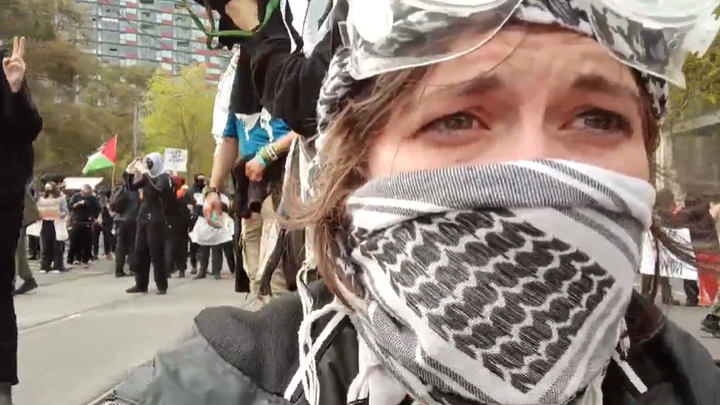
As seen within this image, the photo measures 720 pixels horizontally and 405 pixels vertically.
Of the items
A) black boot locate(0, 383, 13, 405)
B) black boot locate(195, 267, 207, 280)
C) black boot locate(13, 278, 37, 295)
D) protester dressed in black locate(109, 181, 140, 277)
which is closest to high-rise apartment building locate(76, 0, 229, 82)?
protester dressed in black locate(109, 181, 140, 277)

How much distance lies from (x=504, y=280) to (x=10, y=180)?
3.29m

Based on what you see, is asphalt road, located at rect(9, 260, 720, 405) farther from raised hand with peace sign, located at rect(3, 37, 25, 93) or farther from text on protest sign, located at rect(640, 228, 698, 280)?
raised hand with peace sign, located at rect(3, 37, 25, 93)

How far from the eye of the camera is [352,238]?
170cm

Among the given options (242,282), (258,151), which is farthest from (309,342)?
(242,282)

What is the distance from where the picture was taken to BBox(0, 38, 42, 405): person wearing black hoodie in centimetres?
423

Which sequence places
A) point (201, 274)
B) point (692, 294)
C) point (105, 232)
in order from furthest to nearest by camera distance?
point (105, 232)
point (201, 274)
point (692, 294)

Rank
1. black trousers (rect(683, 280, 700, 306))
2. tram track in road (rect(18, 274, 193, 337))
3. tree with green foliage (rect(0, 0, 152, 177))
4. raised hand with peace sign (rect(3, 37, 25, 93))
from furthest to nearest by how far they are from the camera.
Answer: tree with green foliage (rect(0, 0, 152, 177)) → black trousers (rect(683, 280, 700, 306)) → tram track in road (rect(18, 274, 193, 337)) → raised hand with peace sign (rect(3, 37, 25, 93))

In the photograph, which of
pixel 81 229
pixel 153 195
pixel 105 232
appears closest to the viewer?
pixel 153 195

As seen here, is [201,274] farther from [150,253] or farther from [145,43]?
[145,43]

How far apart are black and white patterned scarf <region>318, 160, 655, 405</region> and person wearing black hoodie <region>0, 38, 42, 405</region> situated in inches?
121

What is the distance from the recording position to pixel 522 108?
5.24 ft

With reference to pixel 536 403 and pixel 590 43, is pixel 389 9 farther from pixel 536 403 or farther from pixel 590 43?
pixel 536 403

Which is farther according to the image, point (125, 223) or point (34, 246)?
point (34, 246)

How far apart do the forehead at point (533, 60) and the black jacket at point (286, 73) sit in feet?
3.00
